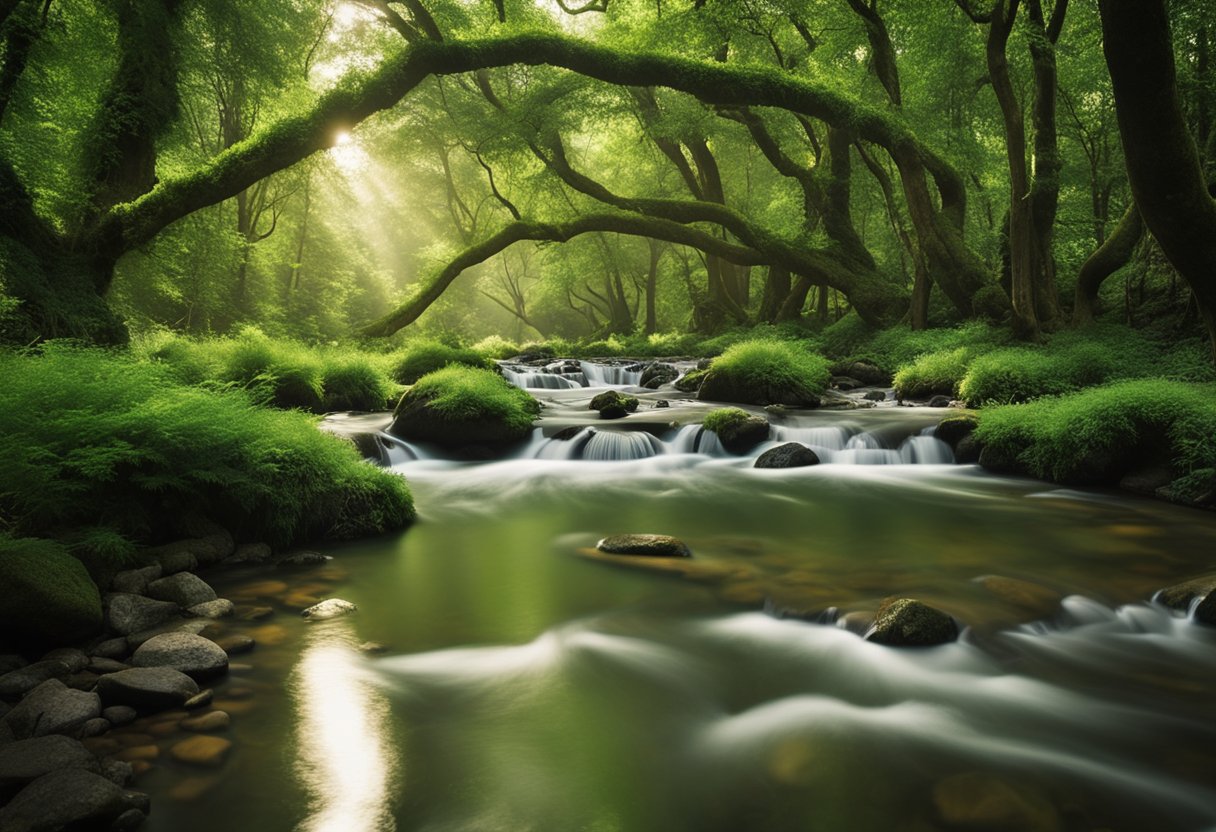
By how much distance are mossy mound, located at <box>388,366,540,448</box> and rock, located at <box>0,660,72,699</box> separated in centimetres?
718

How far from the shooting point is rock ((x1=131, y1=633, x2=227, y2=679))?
3.63 m

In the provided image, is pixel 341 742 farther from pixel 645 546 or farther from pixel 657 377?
pixel 657 377

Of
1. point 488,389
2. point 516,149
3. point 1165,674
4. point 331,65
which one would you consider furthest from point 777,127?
point 1165,674

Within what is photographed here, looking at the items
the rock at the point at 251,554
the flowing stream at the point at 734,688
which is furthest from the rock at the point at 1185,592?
the rock at the point at 251,554

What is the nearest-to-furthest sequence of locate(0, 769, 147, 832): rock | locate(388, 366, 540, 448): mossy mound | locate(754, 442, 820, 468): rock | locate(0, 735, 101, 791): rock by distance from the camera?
locate(0, 769, 147, 832): rock, locate(0, 735, 101, 791): rock, locate(754, 442, 820, 468): rock, locate(388, 366, 540, 448): mossy mound

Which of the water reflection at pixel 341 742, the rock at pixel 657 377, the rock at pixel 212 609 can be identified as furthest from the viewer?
the rock at pixel 657 377

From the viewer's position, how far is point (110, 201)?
12680mm

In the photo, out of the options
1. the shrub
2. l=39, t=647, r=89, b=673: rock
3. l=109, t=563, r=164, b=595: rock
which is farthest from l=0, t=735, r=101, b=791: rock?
the shrub

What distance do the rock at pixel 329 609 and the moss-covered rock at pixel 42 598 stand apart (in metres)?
1.20

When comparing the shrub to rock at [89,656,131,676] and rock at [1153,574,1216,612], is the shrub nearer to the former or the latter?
rock at [89,656,131,676]

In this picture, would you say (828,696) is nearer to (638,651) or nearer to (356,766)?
(638,651)

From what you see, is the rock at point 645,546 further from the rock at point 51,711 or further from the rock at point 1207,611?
the rock at point 51,711

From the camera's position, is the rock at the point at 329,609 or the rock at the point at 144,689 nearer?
the rock at the point at 144,689

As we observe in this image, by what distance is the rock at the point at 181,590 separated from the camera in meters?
4.63
